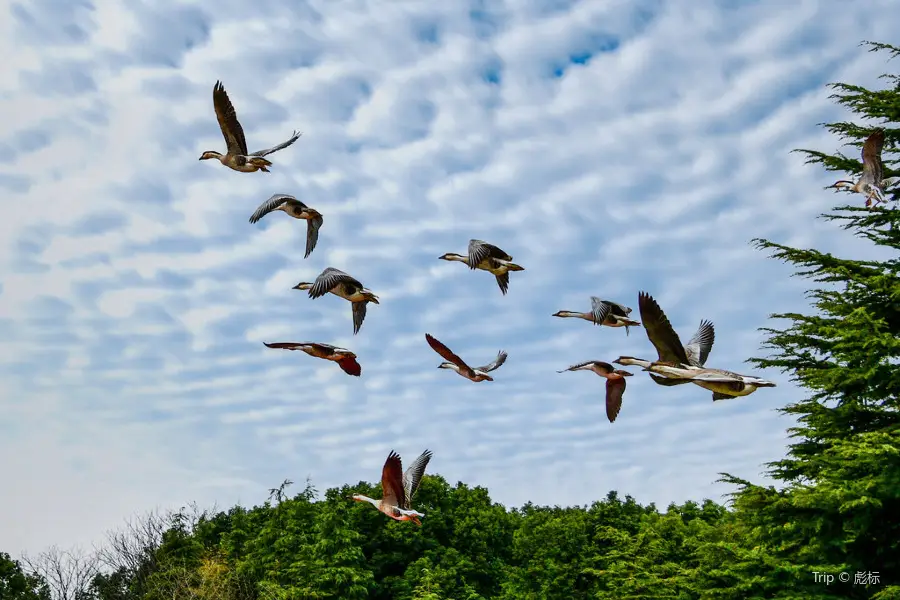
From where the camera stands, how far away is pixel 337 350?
10.0 meters

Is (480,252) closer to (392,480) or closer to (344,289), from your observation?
(344,289)

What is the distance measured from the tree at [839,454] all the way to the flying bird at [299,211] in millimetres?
8308

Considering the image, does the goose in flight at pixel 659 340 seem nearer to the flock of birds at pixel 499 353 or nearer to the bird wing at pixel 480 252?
the flock of birds at pixel 499 353

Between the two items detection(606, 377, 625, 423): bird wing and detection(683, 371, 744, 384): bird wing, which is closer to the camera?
detection(683, 371, 744, 384): bird wing

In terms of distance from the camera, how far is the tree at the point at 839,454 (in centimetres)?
1459

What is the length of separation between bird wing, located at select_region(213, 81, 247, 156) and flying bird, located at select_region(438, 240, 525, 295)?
296cm

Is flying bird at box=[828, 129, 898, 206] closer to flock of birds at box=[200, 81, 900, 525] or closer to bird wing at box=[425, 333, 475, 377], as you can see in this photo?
flock of birds at box=[200, 81, 900, 525]

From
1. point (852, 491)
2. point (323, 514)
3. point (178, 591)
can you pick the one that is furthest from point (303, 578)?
point (852, 491)

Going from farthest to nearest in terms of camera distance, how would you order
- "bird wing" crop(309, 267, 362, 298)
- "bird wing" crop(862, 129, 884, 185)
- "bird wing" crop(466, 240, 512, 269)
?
"bird wing" crop(862, 129, 884, 185)
"bird wing" crop(466, 240, 512, 269)
"bird wing" crop(309, 267, 362, 298)

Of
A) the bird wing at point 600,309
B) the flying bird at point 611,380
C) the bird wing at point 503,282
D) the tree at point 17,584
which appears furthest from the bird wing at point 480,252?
the tree at point 17,584

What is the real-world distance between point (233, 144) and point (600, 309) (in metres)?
4.63

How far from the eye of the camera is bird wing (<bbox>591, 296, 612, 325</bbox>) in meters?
11.1

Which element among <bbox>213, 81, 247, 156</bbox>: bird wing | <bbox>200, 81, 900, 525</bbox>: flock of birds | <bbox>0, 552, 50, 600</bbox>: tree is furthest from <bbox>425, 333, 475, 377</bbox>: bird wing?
<bbox>0, 552, 50, 600</bbox>: tree

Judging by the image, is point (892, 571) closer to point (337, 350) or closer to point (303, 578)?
point (337, 350)
